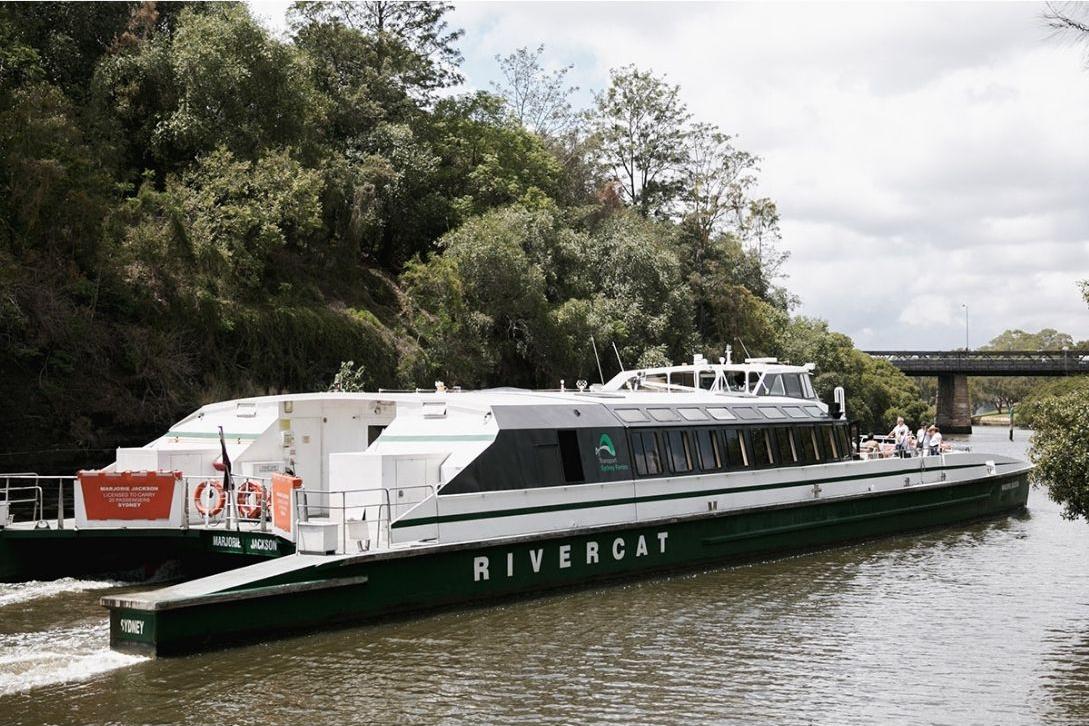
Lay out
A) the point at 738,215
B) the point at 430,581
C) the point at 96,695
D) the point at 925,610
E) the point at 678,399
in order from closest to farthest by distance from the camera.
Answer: the point at 96,695 < the point at 430,581 < the point at 925,610 < the point at 678,399 < the point at 738,215

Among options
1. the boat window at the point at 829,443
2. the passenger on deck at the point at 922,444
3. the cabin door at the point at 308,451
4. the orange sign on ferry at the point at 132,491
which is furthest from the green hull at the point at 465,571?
the cabin door at the point at 308,451

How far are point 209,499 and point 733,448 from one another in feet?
30.7

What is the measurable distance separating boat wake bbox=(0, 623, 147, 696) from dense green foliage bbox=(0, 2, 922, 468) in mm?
15275

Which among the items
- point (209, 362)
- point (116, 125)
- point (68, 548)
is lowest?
point (68, 548)

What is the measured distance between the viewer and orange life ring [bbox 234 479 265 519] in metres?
16.7

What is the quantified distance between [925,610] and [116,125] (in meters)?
30.3

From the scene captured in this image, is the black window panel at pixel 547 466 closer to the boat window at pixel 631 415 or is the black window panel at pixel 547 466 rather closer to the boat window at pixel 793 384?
the boat window at pixel 631 415

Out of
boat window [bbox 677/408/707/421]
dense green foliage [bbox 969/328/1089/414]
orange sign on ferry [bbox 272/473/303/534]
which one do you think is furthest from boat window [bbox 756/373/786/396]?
dense green foliage [bbox 969/328/1089/414]

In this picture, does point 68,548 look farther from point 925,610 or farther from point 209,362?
point 209,362

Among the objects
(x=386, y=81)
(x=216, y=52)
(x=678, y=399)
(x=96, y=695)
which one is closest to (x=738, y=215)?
(x=386, y=81)

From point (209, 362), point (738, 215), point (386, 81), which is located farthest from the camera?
point (738, 215)

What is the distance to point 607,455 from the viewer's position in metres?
18.3

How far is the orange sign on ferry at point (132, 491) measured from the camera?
53.4ft

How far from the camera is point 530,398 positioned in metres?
18.1
